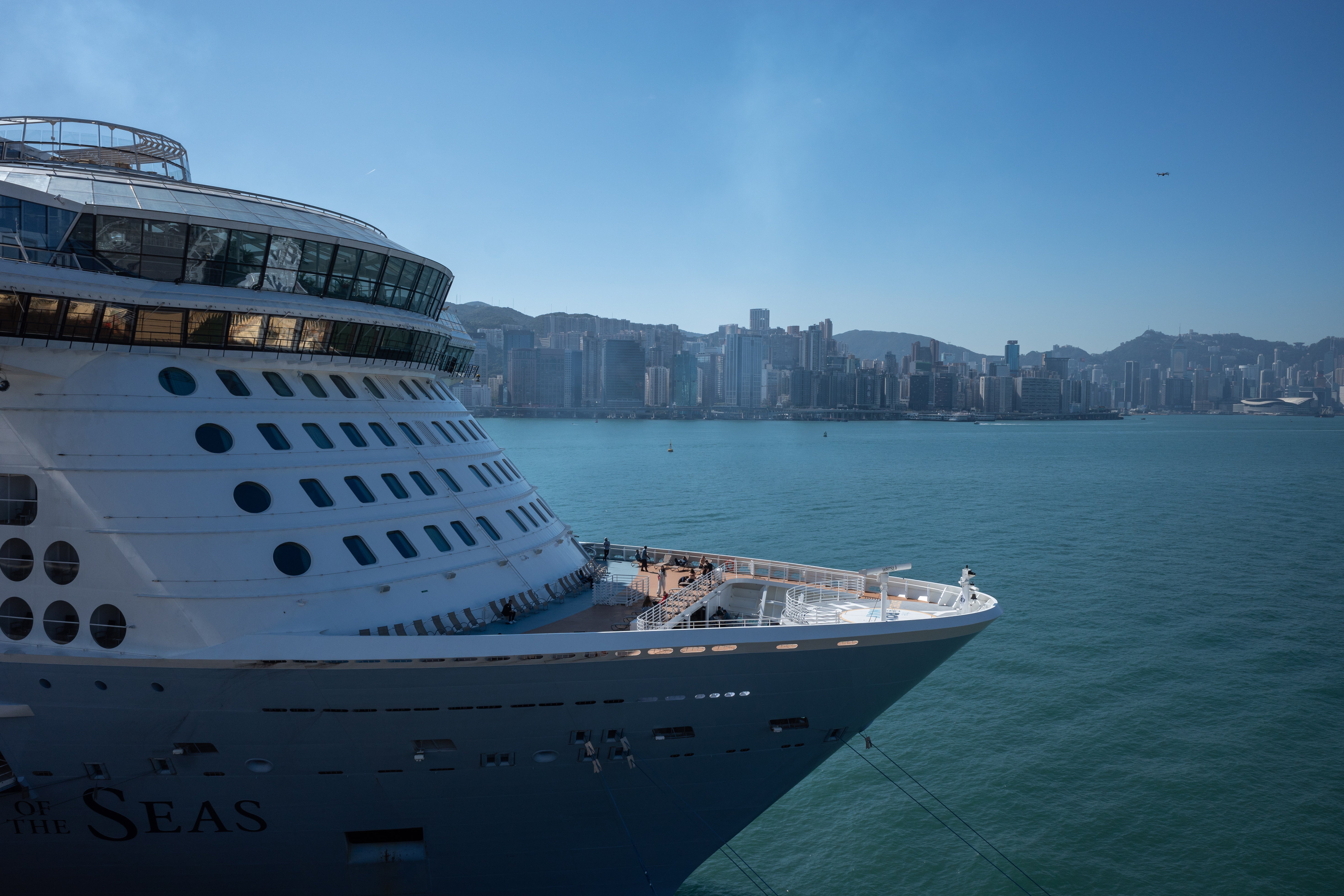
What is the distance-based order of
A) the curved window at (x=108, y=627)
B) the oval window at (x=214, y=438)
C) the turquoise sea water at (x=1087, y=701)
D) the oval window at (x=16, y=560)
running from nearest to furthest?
1. the curved window at (x=108, y=627)
2. the oval window at (x=16, y=560)
3. the oval window at (x=214, y=438)
4. the turquoise sea water at (x=1087, y=701)

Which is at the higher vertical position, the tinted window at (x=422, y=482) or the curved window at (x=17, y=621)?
the tinted window at (x=422, y=482)

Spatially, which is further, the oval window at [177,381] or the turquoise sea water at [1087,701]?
the turquoise sea water at [1087,701]

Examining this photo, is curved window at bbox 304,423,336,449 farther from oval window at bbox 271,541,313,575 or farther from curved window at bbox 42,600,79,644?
curved window at bbox 42,600,79,644

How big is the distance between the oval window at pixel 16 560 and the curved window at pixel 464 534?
18.1 feet

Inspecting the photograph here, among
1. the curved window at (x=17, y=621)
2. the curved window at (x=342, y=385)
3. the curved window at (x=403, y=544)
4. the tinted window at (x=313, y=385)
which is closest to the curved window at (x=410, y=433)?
the curved window at (x=342, y=385)

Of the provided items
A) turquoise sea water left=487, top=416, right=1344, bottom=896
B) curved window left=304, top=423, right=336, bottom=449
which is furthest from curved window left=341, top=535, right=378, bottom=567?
turquoise sea water left=487, top=416, right=1344, bottom=896

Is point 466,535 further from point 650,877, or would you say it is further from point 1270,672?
point 1270,672

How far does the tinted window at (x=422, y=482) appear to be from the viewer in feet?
42.2

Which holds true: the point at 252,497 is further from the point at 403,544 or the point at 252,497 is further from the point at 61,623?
the point at 61,623

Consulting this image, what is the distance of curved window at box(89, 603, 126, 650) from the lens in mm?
9695

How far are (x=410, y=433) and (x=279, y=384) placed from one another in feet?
7.61

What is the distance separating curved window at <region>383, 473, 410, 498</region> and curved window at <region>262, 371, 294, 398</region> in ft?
6.09

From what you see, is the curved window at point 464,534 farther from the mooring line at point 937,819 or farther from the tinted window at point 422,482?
the mooring line at point 937,819

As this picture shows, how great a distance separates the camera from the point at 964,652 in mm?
27484
